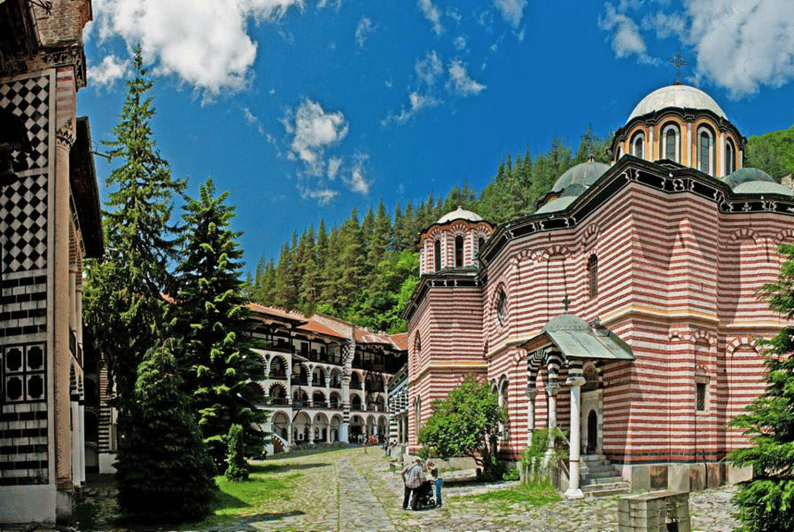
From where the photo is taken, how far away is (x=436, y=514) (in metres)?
14.9

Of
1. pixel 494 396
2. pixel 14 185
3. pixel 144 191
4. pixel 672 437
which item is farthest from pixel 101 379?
pixel 672 437

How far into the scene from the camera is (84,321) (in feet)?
79.9

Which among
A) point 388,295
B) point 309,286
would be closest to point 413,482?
point 388,295

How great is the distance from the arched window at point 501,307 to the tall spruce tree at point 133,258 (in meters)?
11.6

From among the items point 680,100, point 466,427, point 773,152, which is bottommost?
point 466,427

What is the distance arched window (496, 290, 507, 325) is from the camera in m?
24.9

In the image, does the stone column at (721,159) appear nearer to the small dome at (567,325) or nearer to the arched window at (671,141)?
the arched window at (671,141)

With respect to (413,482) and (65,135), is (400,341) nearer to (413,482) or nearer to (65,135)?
(413,482)

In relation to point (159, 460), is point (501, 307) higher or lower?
higher

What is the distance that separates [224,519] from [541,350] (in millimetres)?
9160

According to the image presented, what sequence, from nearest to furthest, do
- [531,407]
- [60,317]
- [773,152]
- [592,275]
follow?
[60,317] < [531,407] < [592,275] < [773,152]

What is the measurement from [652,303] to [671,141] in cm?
713

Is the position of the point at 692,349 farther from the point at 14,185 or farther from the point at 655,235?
the point at 14,185

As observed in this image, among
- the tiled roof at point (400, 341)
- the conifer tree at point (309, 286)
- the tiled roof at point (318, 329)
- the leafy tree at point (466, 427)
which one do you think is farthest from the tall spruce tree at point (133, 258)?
the conifer tree at point (309, 286)
